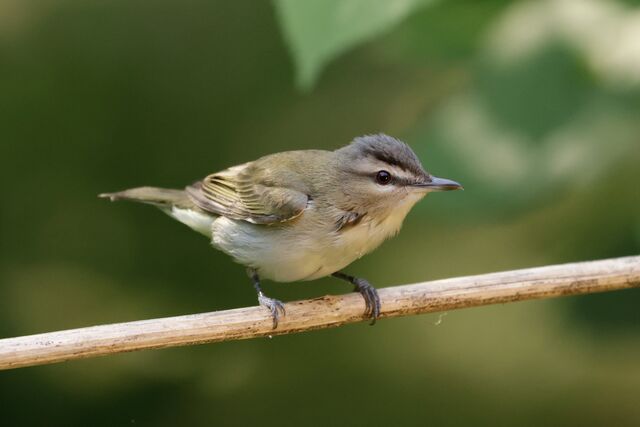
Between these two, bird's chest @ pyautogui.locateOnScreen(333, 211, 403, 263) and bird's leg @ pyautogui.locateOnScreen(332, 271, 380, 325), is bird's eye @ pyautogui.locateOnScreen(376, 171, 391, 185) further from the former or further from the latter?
bird's leg @ pyautogui.locateOnScreen(332, 271, 380, 325)

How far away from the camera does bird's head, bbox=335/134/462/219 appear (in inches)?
158

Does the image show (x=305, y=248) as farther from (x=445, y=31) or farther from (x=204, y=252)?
(x=204, y=252)

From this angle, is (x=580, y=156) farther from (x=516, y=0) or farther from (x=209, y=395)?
(x=209, y=395)

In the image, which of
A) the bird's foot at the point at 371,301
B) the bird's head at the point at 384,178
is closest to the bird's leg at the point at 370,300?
the bird's foot at the point at 371,301

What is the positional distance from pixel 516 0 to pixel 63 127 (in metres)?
3.27

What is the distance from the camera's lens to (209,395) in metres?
5.57

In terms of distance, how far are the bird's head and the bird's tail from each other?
38.3 inches

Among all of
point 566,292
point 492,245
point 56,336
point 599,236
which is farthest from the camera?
point 492,245

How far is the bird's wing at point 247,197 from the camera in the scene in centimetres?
421

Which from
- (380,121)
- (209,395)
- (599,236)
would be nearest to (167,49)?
(380,121)

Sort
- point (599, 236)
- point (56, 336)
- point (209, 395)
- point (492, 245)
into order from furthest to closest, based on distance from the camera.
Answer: point (492, 245) < point (209, 395) < point (599, 236) < point (56, 336)

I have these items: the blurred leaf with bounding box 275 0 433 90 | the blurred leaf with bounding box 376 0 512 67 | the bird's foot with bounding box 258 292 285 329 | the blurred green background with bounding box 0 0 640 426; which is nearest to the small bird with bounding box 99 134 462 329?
the bird's foot with bounding box 258 292 285 329

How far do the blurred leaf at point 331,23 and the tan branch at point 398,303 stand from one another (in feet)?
3.55

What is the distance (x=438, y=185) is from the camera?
387 cm
